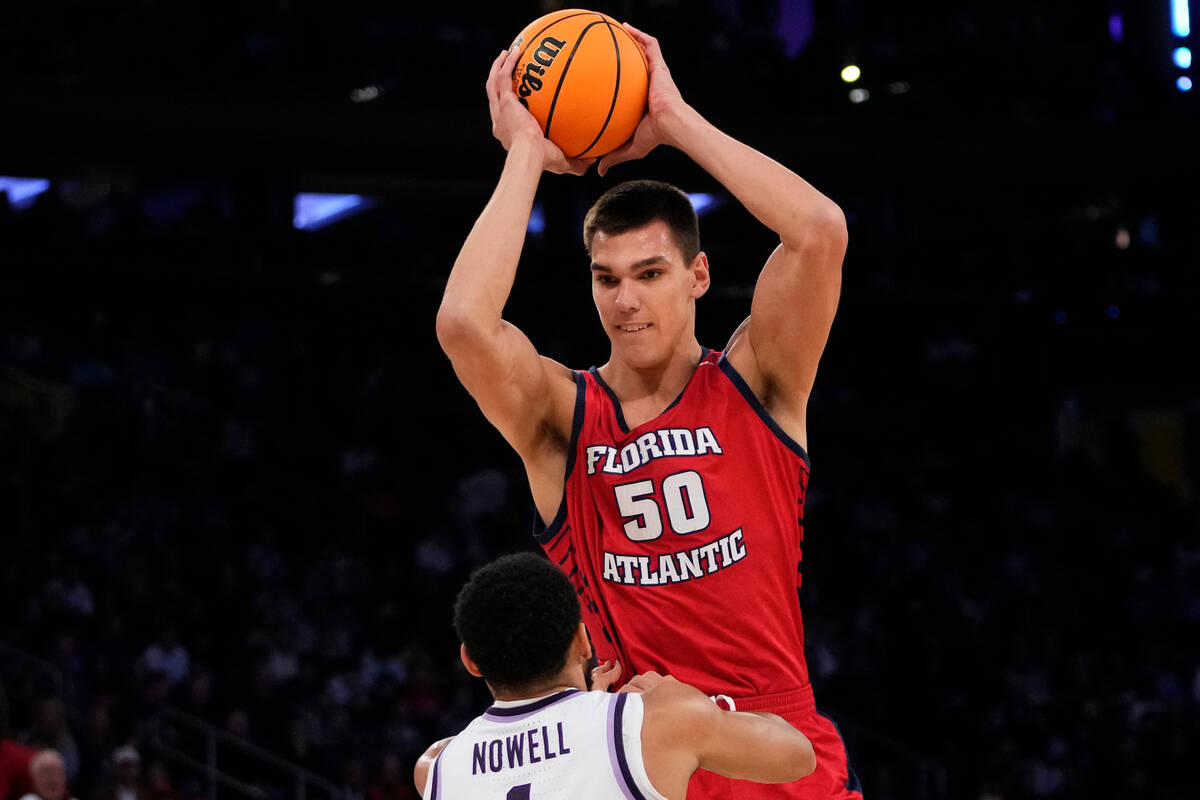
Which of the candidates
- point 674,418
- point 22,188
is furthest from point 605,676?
point 22,188

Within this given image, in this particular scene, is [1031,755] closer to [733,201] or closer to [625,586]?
[733,201]

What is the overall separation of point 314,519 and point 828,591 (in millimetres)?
5509

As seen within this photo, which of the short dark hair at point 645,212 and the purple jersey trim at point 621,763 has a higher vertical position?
the short dark hair at point 645,212

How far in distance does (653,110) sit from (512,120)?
1.29 feet

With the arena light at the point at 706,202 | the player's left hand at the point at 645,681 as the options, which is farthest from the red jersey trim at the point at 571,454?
the arena light at the point at 706,202

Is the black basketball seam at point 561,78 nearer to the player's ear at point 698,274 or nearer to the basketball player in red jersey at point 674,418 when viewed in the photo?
the basketball player in red jersey at point 674,418

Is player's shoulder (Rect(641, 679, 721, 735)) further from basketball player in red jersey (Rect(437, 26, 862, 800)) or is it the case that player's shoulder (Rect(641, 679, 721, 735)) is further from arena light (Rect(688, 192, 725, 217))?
arena light (Rect(688, 192, 725, 217))

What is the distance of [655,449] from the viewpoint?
156 inches

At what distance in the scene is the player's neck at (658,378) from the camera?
4.14 m

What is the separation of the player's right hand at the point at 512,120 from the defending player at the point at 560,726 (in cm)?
118

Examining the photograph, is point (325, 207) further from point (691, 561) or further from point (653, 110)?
point (691, 561)

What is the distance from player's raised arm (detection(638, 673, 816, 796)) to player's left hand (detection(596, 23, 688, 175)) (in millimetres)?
1482

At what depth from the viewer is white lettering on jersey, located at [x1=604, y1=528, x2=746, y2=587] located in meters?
3.91

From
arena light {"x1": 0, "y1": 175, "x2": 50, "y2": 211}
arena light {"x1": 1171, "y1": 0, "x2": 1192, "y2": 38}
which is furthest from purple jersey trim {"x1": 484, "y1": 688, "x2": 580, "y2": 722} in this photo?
arena light {"x1": 0, "y1": 175, "x2": 50, "y2": 211}
